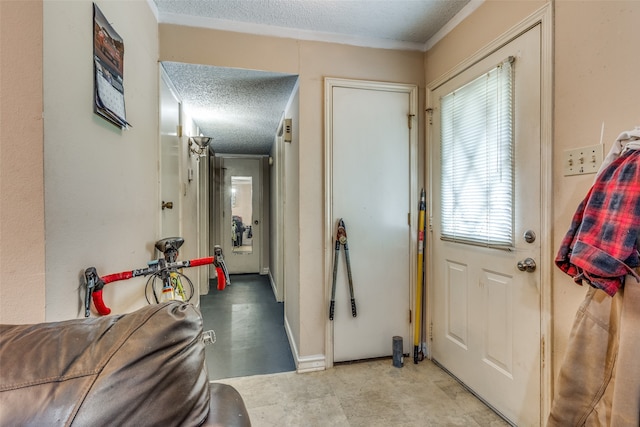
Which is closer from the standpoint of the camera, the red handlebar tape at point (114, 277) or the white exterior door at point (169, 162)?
the red handlebar tape at point (114, 277)

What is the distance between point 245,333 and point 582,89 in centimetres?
287

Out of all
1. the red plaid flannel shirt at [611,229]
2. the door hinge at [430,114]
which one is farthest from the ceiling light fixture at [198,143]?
the red plaid flannel shirt at [611,229]

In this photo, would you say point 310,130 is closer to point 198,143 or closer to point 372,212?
point 372,212

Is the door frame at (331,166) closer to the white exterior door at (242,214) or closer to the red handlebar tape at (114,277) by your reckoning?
the red handlebar tape at (114,277)

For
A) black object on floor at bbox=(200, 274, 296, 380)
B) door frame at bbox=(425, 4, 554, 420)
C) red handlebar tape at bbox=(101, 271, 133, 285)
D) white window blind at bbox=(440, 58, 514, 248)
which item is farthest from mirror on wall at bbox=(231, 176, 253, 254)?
door frame at bbox=(425, 4, 554, 420)

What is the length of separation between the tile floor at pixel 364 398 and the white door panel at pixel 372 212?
226 millimetres

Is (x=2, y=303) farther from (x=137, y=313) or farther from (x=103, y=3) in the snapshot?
(x=103, y=3)

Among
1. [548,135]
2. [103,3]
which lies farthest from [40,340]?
[548,135]

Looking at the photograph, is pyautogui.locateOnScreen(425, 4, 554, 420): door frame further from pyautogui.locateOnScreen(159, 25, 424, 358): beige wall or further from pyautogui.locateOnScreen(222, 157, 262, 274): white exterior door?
pyautogui.locateOnScreen(222, 157, 262, 274): white exterior door

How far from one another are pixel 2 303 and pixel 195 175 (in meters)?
2.68

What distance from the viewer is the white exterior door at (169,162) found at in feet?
6.76

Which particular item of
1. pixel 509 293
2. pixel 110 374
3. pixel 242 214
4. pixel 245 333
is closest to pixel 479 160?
pixel 509 293

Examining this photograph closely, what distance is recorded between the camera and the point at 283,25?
208cm

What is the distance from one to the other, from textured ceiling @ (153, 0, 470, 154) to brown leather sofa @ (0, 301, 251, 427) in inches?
74.3
